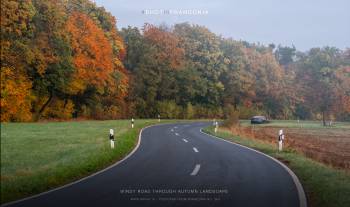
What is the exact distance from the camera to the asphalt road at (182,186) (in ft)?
30.3

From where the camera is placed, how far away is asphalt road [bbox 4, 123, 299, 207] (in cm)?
923

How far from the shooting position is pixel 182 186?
11.0 metres

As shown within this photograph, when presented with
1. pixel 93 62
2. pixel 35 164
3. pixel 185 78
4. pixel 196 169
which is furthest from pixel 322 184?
pixel 185 78

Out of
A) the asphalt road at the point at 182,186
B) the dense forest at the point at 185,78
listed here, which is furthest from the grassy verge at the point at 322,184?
the dense forest at the point at 185,78

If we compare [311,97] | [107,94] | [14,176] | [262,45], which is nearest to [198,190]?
[14,176]

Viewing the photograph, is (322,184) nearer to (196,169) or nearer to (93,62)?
(196,169)

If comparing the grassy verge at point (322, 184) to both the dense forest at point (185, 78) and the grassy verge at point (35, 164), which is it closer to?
the grassy verge at point (35, 164)

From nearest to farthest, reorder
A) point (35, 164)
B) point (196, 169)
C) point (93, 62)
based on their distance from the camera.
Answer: point (35, 164)
point (196, 169)
point (93, 62)

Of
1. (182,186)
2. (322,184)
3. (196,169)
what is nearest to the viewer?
(182,186)

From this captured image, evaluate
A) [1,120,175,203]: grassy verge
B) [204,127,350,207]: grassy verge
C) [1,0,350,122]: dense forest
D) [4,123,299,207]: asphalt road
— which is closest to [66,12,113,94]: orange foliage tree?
[1,0,350,122]: dense forest

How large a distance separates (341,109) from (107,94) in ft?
92.5

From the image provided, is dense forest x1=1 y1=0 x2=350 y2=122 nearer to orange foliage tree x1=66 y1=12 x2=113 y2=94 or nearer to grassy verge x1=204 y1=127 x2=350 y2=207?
orange foliage tree x1=66 y1=12 x2=113 y2=94

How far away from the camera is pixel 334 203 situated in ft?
31.6

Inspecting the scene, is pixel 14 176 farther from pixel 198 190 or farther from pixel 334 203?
pixel 334 203
